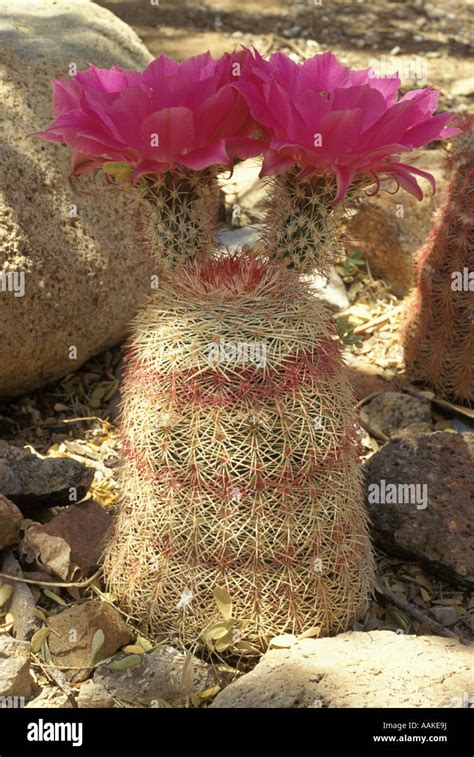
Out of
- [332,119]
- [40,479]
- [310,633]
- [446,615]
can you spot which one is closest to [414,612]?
[446,615]

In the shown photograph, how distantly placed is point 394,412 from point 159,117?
1.79 m

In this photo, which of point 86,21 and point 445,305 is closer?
point 445,305

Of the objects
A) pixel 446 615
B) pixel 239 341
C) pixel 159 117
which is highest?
pixel 159 117

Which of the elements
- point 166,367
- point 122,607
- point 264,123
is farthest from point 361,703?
point 264,123

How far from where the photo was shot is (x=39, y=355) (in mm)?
3281

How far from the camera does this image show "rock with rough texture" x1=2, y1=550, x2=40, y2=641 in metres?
A: 2.40

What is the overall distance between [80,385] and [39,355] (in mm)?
323

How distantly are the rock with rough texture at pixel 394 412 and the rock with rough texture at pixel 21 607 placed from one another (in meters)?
1.43

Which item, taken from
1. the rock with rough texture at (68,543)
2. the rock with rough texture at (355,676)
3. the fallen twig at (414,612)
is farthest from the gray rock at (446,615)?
the rock with rough texture at (68,543)

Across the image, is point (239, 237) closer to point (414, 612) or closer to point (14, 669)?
point (414, 612)

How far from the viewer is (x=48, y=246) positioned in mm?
3242

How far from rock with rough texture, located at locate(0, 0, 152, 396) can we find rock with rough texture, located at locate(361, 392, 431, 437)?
968mm

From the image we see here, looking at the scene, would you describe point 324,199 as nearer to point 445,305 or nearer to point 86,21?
point 445,305

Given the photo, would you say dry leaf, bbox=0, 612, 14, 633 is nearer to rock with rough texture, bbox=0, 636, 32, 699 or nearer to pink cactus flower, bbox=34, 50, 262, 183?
rock with rough texture, bbox=0, 636, 32, 699
